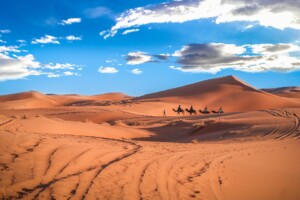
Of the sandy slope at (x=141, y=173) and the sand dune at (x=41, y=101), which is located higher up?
the sand dune at (x=41, y=101)

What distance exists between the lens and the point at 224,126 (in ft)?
A: 68.1

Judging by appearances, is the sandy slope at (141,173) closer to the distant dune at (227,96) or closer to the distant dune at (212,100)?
the distant dune at (212,100)

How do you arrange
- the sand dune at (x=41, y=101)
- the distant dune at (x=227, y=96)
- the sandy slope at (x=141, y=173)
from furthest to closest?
the sand dune at (x=41, y=101) → the distant dune at (x=227, y=96) → the sandy slope at (x=141, y=173)

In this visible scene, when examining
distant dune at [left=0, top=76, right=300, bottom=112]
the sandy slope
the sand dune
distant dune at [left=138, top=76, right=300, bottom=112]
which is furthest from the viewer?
the sand dune

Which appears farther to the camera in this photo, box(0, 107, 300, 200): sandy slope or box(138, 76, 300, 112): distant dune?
box(138, 76, 300, 112): distant dune

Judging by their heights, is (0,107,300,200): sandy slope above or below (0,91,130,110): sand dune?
below

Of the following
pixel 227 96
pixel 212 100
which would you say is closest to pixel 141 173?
pixel 212 100

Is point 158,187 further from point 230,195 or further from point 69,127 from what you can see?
point 69,127

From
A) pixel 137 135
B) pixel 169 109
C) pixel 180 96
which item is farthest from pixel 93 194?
pixel 180 96

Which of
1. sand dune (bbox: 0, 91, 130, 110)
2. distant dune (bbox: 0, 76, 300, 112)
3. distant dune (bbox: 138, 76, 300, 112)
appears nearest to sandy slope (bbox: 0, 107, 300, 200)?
distant dune (bbox: 0, 76, 300, 112)

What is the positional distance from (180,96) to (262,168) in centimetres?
5222

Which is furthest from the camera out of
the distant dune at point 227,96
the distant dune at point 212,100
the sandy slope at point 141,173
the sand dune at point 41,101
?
the sand dune at point 41,101

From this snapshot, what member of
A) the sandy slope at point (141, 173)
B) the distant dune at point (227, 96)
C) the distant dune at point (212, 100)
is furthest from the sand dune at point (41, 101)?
the sandy slope at point (141, 173)

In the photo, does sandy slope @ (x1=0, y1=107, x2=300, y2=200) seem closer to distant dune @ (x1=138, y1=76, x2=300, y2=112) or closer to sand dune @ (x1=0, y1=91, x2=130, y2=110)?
distant dune @ (x1=138, y1=76, x2=300, y2=112)
